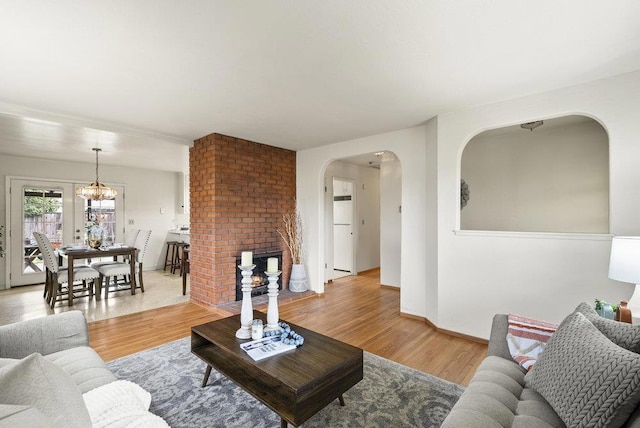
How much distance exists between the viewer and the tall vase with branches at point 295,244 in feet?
15.7

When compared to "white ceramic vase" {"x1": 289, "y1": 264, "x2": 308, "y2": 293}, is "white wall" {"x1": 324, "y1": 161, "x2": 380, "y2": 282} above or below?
above

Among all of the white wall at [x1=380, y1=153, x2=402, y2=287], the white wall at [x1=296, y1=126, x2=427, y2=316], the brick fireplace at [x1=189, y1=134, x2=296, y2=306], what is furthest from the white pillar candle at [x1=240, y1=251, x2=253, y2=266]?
the white wall at [x1=380, y1=153, x2=402, y2=287]

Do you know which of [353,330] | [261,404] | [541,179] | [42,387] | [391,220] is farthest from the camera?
[391,220]

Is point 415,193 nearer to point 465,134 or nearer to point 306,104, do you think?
point 465,134

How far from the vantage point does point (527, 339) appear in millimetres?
1669

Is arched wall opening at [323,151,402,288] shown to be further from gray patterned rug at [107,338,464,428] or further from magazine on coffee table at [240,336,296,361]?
magazine on coffee table at [240,336,296,361]

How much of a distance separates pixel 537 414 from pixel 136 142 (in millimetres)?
5067

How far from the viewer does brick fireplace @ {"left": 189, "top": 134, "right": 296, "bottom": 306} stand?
400 centimetres

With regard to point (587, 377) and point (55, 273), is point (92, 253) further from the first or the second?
point (587, 377)

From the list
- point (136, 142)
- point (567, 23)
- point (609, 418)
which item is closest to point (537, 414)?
point (609, 418)

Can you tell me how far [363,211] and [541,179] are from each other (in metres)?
3.26

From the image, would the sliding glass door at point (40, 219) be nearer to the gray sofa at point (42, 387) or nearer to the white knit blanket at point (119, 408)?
the gray sofa at point (42, 387)

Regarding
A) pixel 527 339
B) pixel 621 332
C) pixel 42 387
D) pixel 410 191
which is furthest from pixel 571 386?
pixel 410 191

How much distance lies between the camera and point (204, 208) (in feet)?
13.6
